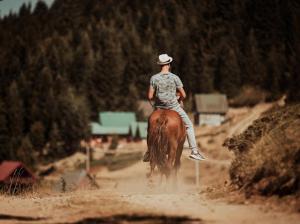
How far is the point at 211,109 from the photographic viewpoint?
386ft

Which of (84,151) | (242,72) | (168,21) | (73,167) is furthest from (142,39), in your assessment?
(73,167)

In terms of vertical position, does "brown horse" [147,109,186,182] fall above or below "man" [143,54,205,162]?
below

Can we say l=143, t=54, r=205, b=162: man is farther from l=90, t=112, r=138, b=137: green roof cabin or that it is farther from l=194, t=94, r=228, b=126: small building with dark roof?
l=194, t=94, r=228, b=126: small building with dark roof

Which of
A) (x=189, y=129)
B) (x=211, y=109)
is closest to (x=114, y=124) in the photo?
(x=211, y=109)

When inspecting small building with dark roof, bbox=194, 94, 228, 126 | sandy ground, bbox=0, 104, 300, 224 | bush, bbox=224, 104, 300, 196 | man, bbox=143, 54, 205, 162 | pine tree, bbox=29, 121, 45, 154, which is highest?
man, bbox=143, 54, 205, 162

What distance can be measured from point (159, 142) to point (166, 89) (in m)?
1.31

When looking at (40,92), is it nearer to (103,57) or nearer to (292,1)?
(103,57)

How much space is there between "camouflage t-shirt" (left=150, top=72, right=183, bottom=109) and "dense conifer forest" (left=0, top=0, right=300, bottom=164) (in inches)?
3175

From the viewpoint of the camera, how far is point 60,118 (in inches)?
4638

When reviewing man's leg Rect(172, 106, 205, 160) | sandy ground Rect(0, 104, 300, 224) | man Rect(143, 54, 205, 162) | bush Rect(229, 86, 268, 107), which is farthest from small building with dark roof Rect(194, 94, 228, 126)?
sandy ground Rect(0, 104, 300, 224)

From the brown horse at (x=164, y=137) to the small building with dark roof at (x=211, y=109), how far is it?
105 meters

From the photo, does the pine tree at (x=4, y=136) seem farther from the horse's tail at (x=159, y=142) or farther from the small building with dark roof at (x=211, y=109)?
the horse's tail at (x=159, y=142)

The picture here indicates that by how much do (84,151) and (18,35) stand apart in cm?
9412

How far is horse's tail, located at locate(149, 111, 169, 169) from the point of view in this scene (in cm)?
1251
